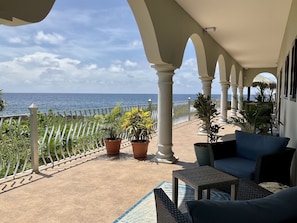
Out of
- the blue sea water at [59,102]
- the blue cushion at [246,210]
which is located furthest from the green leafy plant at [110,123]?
the blue sea water at [59,102]

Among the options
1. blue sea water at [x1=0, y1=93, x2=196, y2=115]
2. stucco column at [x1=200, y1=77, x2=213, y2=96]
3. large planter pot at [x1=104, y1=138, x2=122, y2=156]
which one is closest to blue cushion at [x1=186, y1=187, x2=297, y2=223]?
large planter pot at [x1=104, y1=138, x2=122, y2=156]

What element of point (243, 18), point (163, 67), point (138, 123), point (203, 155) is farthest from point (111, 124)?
point (243, 18)

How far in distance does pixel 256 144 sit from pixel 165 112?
1.77 meters

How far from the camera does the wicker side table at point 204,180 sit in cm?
206

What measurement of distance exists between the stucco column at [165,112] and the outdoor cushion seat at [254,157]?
1.34m

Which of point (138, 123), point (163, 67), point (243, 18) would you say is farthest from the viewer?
point (243, 18)

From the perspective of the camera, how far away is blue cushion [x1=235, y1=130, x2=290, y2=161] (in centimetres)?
296

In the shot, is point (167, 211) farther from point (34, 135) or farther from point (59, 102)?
point (59, 102)

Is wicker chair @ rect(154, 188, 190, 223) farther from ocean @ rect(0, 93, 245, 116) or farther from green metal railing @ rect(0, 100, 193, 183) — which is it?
ocean @ rect(0, 93, 245, 116)

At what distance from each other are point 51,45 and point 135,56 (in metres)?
13.2

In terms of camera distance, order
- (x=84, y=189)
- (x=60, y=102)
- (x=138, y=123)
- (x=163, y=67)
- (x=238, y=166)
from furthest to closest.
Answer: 1. (x=60, y=102)
2. (x=138, y=123)
3. (x=163, y=67)
4. (x=84, y=189)
5. (x=238, y=166)

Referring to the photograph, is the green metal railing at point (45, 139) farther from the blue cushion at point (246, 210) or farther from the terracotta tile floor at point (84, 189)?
the blue cushion at point (246, 210)

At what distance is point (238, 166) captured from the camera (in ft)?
9.88

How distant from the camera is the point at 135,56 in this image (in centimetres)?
4338
